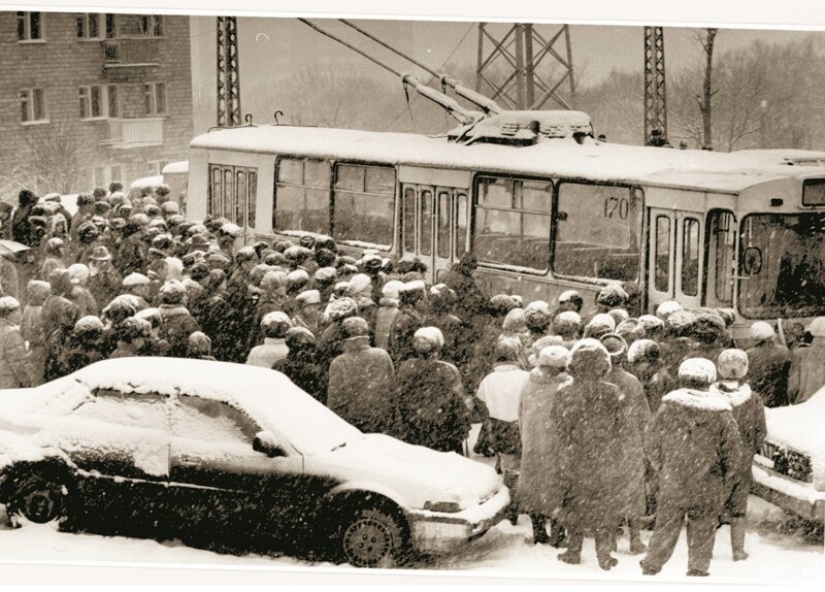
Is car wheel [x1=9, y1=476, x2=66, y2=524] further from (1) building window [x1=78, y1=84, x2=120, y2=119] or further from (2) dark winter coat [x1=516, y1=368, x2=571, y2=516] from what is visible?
(1) building window [x1=78, y1=84, x2=120, y2=119]

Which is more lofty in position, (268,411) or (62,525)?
(268,411)

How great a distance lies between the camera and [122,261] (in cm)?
1023

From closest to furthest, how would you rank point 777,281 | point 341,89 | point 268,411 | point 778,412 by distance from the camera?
point 268,411 < point 778,412 < point 777,281 < point 341,89

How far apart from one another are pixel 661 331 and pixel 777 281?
1149 millimetres

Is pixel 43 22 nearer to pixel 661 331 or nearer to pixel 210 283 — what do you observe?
pixel 210 283

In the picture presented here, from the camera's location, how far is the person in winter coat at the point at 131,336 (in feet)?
26.2

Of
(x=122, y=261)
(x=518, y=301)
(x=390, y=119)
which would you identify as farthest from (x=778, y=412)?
(x=122, y=261)

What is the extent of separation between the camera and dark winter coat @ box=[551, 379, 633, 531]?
698 centimetres

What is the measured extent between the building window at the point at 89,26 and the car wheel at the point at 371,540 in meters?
4.07

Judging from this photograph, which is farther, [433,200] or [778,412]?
[433,200]

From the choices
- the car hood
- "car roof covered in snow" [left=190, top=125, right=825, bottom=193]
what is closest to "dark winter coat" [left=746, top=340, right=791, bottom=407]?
"car roof covered in snow" [left=190, top=125, right=825, bottom=193]

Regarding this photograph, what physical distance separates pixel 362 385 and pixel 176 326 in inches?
54.4

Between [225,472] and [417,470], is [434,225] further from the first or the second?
[225,472]

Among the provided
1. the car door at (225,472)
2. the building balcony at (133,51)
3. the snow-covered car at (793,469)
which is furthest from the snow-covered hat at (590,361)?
the building balcony at (133,51)
